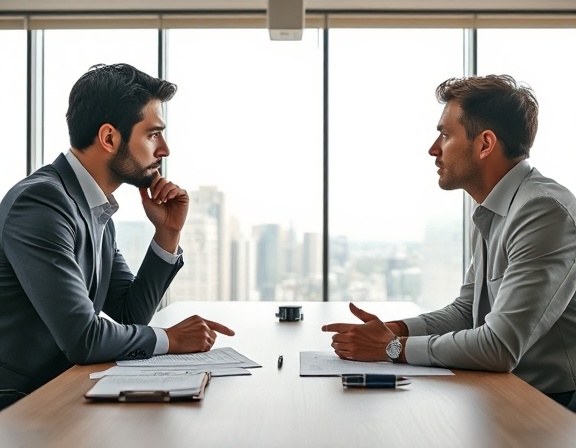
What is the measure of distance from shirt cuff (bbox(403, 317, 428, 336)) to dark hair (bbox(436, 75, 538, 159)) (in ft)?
1.84

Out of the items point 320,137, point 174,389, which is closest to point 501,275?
point 174,389

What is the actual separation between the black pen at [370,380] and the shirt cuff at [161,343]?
552 millimetres

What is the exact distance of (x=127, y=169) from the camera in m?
2.55

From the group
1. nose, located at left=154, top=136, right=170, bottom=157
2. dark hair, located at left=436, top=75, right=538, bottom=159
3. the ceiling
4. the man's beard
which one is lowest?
the man's beard

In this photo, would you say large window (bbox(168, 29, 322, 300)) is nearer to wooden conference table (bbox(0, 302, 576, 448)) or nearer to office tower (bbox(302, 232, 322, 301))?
office tower (bbox(302, 232, 322, 301))

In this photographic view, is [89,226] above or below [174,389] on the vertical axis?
above

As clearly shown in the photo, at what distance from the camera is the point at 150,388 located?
1624mm

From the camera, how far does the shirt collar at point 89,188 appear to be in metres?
2.39

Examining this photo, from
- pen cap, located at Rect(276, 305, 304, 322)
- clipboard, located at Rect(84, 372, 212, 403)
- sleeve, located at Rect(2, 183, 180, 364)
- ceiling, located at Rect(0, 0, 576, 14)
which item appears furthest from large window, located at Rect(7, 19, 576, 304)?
clipboard, located at Rect(84, 372, 212, 403)

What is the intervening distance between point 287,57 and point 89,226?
346 centimetres

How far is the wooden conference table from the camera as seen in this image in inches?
51.4

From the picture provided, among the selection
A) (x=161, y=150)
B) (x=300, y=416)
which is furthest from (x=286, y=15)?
(x=300, y=416)

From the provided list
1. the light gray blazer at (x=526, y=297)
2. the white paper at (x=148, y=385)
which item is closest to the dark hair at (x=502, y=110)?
the light gray blazer at (x=526, y=297)

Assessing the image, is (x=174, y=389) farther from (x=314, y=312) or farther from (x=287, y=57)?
(x=287, y=57)
